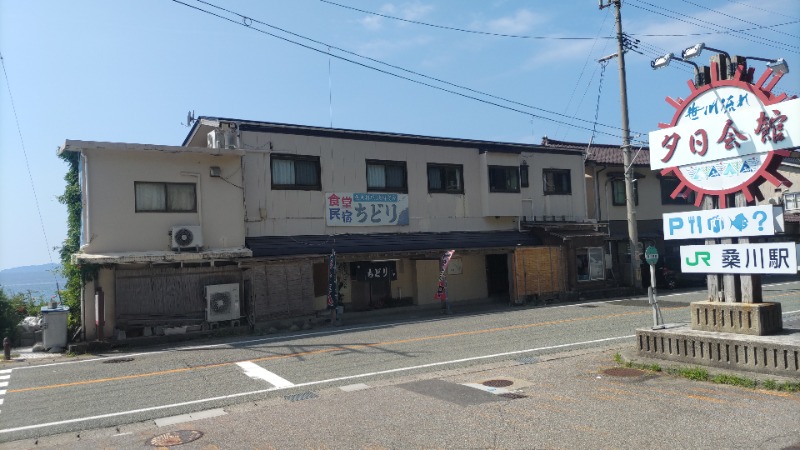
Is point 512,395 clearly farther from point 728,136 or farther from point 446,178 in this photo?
point 446,178

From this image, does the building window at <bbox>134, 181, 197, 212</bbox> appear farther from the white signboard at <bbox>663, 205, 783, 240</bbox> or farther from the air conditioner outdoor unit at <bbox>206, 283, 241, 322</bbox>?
the white signboard at <bbox>663, 205, 783, 240</bbox>

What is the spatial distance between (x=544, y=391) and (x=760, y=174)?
5.20 meters

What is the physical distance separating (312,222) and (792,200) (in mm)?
26680

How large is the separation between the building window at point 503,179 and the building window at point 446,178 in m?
1.40

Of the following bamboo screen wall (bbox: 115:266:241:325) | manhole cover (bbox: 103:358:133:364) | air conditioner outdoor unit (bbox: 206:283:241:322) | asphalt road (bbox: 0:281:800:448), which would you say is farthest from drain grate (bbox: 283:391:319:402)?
bamboo screen wall (bbox: 115:266:241:325)

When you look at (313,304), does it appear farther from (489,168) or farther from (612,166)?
(612,166)

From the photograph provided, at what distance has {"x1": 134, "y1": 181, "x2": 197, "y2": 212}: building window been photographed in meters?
17.3

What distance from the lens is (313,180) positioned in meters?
20.6

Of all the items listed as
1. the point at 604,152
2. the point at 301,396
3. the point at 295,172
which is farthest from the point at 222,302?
the point at 604,152

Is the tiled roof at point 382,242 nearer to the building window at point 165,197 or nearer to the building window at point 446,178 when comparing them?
the building window at point 446,178

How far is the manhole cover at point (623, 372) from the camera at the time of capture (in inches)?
380

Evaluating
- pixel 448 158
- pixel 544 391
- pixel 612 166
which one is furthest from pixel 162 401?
pixel 612 166

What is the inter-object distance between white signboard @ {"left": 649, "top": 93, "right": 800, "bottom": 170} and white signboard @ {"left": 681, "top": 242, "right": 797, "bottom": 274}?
1.60 meters

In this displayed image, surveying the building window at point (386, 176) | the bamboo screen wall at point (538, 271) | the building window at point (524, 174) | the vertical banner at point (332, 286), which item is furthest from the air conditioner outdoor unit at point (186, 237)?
the building window at point (524, 174)
